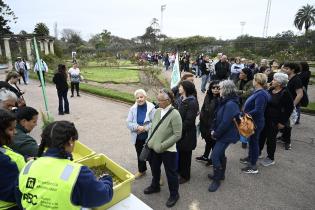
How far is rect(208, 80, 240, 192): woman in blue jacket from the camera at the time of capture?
3994 millimetres

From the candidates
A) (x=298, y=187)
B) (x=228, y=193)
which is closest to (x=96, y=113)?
(x=228, y=193)

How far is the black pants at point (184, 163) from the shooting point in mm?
4422

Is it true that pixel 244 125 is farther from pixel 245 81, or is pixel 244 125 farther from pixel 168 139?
pixel 245 81

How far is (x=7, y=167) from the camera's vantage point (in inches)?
79.8

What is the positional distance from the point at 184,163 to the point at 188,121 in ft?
2.91

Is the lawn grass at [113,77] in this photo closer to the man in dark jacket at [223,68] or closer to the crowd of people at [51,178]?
the man in dark jacket at [223,68]

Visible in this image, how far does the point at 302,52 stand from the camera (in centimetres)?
2089

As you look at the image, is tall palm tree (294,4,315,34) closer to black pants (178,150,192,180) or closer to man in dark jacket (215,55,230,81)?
man in dark jacket (215,55,230,81)

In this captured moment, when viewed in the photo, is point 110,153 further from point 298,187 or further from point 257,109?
point 298,187

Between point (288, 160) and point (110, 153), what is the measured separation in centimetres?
398

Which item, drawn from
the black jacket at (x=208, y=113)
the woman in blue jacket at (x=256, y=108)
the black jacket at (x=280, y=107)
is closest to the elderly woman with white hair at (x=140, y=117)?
the black jacket at (x=208, y=113)

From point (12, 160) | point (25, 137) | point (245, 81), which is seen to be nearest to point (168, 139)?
point (25, 137)

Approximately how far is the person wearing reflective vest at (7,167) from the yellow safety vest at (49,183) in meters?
0.34

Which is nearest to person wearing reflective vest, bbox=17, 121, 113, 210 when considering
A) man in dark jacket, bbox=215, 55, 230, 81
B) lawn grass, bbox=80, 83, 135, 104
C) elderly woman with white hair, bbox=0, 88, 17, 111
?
elderly woman with white hair, bbox=0, 88, 17, 111
